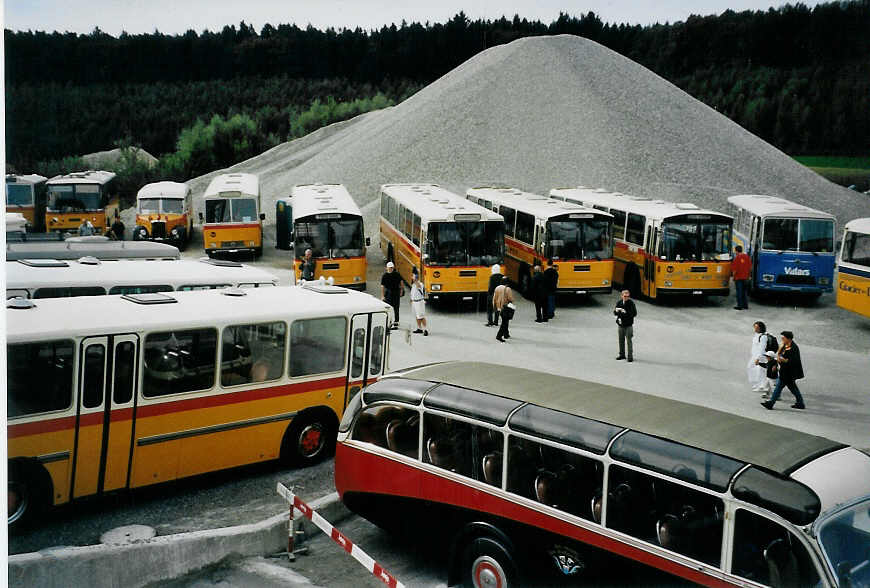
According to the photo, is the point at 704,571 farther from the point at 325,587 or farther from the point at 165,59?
the point at 165,59

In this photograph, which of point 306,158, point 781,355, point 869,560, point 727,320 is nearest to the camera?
point 869,560

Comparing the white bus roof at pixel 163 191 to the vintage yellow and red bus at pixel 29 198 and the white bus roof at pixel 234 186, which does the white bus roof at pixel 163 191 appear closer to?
the white bus roof at pixel 234 186

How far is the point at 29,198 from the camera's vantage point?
49.8 ft

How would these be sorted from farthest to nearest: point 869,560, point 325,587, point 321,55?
point 321,55 < point 325,587 < point 869,560

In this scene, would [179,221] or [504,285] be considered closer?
[504,285]

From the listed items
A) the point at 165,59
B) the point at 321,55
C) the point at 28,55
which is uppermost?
the point at 321,55

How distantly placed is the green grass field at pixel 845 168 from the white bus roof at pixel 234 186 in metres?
17.8

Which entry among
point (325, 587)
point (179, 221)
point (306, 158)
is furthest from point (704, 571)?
point (306, 158)

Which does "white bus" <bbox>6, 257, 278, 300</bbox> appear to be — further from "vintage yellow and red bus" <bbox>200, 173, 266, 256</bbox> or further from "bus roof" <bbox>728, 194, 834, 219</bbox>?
"vintage yellow and red bus" <bbox>200, 173, 266, 256</bbox>

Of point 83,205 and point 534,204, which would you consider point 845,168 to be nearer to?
point 534,204

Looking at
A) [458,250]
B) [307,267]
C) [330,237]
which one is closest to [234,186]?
[330,237]

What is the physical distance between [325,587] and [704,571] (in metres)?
3.30

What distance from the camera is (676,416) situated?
6.31 metres

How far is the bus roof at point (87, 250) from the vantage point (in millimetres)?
15039
